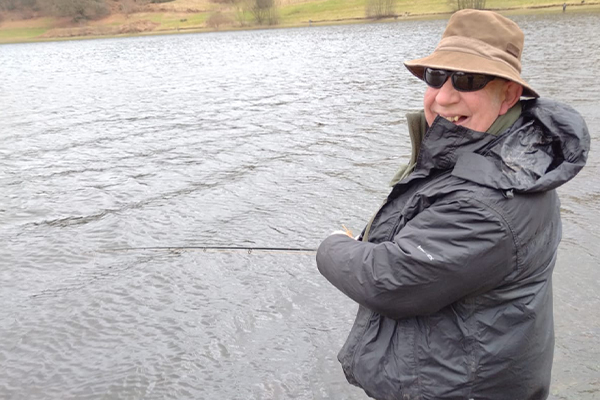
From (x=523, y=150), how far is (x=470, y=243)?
0.44 metres

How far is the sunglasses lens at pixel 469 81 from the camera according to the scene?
2.11 m

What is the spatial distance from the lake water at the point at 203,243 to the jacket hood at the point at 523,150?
2.53 m

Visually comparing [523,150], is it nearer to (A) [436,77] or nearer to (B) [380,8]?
(A) [436,77]

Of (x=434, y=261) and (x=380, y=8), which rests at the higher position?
(x=380, y=8)

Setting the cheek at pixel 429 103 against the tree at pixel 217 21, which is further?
the tree at pixel 217 21

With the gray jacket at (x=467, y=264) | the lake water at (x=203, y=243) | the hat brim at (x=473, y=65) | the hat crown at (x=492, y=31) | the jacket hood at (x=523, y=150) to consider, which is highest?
the hat crown at (x=492, y=31)

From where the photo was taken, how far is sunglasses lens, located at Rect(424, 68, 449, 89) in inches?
88.1

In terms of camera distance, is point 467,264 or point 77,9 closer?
point 467,264

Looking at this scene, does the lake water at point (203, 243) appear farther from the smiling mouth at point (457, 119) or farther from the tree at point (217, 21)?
the tree at point (217, 21)

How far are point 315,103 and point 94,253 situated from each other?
1015 centimetres

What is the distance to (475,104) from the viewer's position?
2.14 metres

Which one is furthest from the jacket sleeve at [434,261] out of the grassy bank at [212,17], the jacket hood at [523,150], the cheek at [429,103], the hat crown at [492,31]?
the grassy bank at [212,17]

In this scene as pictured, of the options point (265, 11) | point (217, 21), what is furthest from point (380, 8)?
point (217, 21)

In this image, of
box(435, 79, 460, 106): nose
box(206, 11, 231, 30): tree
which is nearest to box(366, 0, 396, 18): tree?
box(206, 11, 231, 30): tree
